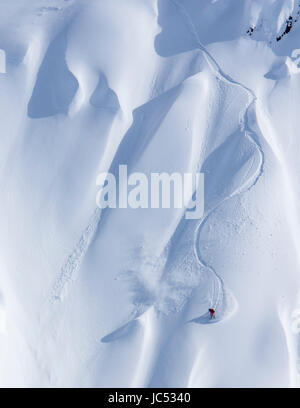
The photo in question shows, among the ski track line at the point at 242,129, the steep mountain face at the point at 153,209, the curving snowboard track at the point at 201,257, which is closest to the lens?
the steep mountain face at the point at 153,209

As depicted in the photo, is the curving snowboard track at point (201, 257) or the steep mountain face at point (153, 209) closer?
the steep mountain face at point (153, 209)

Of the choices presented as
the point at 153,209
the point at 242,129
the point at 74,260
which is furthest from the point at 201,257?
the point at 242,129

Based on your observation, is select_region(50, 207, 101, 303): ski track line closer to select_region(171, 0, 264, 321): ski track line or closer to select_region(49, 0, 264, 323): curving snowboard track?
select_region(49, 0, 264, 323): curving snowboard track

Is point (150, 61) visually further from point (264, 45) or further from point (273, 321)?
point (273, 321)

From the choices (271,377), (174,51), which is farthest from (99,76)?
(271,377)

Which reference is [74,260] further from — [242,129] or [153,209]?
[242,129]

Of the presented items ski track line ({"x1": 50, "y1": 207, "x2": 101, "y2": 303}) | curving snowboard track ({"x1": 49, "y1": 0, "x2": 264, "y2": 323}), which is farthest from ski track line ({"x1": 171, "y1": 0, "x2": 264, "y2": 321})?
ski track line ({"x1": 50, "y1": 207, "x2": 101, "y2": 303})

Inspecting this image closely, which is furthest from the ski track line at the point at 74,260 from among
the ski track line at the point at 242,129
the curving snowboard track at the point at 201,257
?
the ski track line at the point at 242,129

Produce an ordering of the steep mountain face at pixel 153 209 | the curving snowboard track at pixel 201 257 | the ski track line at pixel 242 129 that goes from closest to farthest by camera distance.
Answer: the steep mountain face at pixel 153 209
the curving snowboard track at pixel 201 257
the ski track line at pixel 242 129

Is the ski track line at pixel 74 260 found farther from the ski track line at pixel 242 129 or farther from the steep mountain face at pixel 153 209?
the ski track line at pixel 242 129
